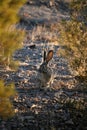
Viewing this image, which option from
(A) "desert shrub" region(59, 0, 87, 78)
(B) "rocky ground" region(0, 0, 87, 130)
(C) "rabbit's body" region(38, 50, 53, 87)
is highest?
(A) "desert shrub" region(59, 0, 87, 78)

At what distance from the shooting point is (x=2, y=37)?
6.93m

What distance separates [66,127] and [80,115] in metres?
0.33

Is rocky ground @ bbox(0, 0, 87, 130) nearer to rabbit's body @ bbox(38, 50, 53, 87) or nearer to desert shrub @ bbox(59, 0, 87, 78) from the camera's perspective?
rabbit's body @ bbox(38, 50, 53, 87)

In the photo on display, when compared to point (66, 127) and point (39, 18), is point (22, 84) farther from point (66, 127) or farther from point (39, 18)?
point (39, 18)

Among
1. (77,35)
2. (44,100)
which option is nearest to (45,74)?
(44,100)

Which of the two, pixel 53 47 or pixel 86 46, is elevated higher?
pixel 86 46

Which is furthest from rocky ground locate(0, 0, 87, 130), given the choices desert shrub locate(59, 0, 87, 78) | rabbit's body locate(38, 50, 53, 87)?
desert shrub locate(59, 0, 87, 78)

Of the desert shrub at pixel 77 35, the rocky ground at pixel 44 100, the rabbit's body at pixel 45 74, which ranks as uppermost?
the desert shrub at pixel 77 35

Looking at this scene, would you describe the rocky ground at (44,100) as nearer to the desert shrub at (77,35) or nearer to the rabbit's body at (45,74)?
the rabbit's body at (45,74)

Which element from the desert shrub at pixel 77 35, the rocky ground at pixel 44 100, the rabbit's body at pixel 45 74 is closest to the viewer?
the rocky ground at pixel 44 100

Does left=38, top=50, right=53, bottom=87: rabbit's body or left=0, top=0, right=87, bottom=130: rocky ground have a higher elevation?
left=38, top=50, right=53, bottom=87: rabbit's body

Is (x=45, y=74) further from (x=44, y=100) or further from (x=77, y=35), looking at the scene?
(x=77, y=35)

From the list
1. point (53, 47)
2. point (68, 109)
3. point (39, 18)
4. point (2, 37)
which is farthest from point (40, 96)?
point (39, 18)

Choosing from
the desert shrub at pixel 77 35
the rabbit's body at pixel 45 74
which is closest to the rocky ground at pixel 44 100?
the rabbit's body at pixel 45 74
